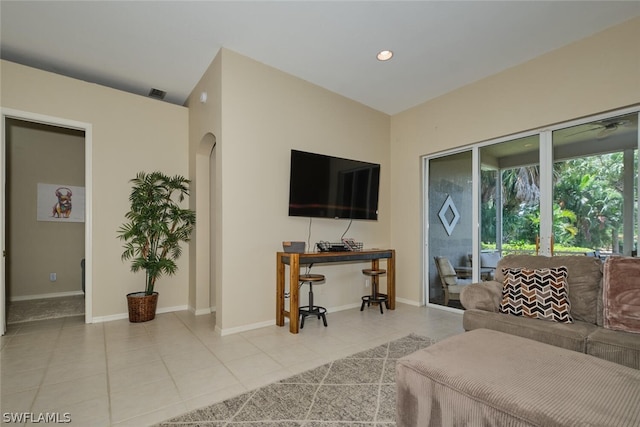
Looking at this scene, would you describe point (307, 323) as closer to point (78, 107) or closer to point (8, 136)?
point (78, 107)

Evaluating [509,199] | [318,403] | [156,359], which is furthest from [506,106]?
[156,359]

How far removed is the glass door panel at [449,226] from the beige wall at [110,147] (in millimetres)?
3642

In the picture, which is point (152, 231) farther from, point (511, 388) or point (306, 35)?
point (511, 388)

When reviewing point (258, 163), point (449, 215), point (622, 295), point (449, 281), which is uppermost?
point (258, 163)

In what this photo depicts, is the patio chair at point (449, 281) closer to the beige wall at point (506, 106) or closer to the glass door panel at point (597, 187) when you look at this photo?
the beige wall at point (506, 106)

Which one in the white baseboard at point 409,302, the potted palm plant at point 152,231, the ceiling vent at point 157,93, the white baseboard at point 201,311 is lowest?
the white baseboard at point 409,302

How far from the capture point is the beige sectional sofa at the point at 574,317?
79.9 inches

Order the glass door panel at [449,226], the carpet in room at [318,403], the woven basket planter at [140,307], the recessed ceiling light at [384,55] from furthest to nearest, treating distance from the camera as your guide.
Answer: the glass door panel at [449,226] → the woven basket planter at [140,307] → the recessed ceiling light at [384,55] → the carpet in room at [318,403]

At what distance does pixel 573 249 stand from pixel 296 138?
10.8 ft

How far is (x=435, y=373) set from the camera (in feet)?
4.96

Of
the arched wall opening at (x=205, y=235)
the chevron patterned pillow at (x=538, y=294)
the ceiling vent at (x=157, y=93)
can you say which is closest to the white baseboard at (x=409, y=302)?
the chevron patterned pillow at (x=538, y=294)

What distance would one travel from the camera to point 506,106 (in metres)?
3.68

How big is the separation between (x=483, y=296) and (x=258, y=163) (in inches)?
104

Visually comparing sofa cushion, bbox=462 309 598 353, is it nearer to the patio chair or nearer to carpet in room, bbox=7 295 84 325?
the patio chair
